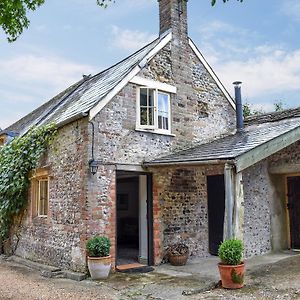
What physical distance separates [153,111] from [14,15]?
5.08 metres

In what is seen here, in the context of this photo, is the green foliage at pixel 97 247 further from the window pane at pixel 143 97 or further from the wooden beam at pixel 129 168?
the window pane at pixel 143 97

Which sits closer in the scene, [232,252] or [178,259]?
[232,252]

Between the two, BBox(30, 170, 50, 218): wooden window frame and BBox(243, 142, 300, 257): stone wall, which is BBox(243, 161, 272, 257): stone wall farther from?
BBox(30, 170, 50, 218): wooden window frame

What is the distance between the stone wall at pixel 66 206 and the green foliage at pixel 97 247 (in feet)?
1.31

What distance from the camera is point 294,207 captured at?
12461mm

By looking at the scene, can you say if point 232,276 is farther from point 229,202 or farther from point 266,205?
point 266,205

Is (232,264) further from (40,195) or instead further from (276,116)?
(276,116)

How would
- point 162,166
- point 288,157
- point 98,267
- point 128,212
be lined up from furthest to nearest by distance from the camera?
point 128,212, point 288,157, point 162,166, point 98,267

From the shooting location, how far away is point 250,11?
5047 mm

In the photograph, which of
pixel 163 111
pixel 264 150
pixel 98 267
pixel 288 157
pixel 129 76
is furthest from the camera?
pixel 288 157

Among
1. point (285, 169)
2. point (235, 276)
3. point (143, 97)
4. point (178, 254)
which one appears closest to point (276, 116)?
point (285, 169)

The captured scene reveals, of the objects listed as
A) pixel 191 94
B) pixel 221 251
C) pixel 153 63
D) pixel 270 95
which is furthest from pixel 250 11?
pixel 270 95

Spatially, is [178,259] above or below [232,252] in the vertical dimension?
below

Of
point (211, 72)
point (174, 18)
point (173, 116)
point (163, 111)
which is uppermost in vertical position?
point (174, 18)
